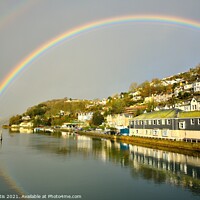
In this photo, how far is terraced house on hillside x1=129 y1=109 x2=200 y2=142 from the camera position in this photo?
31059mm

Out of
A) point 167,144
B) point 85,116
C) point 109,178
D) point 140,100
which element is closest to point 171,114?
point 167,144

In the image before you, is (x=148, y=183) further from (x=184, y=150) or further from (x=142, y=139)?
(x=142, y=139)

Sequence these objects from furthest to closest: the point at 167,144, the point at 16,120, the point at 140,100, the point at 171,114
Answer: the point at 16,120 → the point at 140,100 → the point at 171,114 → the point at 167,144

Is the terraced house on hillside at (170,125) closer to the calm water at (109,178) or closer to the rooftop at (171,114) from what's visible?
the rooftop at (171,114)

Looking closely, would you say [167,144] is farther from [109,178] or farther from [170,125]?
[109,178]

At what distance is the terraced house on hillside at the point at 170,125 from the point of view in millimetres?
31059

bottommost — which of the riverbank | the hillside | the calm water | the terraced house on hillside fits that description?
the calm water

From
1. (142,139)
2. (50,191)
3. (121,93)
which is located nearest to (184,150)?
(142,139)

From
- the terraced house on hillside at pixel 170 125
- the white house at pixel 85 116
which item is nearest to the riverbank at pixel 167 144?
the terraced house on hillside at pixel 170 125

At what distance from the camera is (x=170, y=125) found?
117 ft

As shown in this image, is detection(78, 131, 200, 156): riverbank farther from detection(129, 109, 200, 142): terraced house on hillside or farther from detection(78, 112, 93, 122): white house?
detection(78, 112, 93, 122): white house

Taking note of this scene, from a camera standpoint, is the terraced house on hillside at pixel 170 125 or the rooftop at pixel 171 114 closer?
the terraced house on hillside at pixel 170 125

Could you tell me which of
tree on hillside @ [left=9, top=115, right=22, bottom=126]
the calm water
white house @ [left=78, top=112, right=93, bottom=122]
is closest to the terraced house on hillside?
the calm water

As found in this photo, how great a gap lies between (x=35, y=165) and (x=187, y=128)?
19.3m
